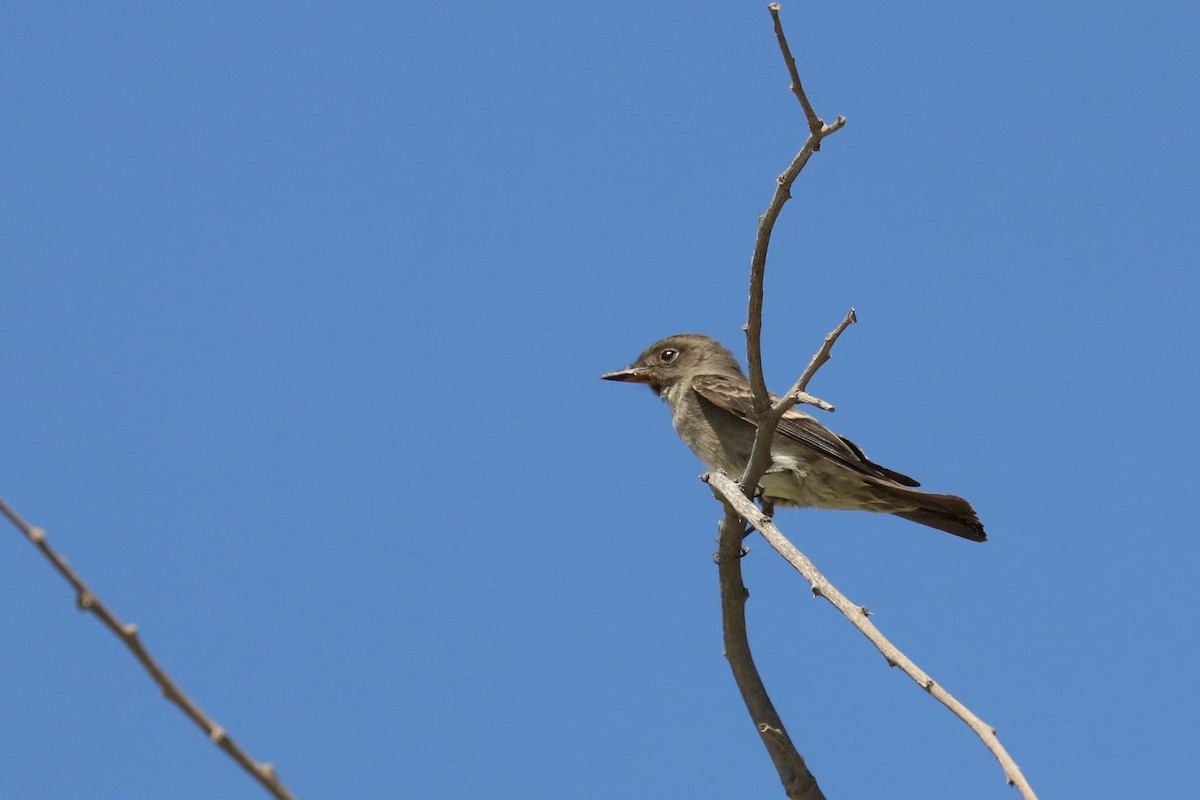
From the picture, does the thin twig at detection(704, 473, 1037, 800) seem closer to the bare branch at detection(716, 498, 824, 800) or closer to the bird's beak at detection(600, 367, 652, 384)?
the bare branch at detection(716, 498, 824, 800)

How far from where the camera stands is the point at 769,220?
16.3 feet

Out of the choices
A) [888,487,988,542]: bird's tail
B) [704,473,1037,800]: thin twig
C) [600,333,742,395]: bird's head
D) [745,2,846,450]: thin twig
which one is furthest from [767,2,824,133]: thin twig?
[600,333,742,395]: bird's head

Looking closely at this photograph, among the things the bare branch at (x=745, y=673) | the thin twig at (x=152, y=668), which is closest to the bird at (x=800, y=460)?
the bare branch at (x=745, y=673)

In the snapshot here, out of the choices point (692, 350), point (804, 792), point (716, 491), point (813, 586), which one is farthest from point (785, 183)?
point (692, 350)

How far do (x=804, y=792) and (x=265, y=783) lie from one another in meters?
3.89

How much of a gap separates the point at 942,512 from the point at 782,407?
12.2ft

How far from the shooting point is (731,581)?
21.4 ft

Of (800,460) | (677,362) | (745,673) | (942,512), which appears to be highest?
(677,362)

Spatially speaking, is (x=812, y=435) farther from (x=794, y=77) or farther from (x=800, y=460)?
(x=794, y=77)

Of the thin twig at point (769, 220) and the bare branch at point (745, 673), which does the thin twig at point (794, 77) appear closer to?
the thin twig at point (769, 220)

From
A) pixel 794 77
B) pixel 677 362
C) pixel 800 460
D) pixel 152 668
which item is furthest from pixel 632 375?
pixel 152 668

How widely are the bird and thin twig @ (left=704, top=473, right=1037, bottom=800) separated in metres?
3.30

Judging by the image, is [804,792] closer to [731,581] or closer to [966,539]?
[731,581]

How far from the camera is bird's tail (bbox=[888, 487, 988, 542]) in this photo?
8.70 m
